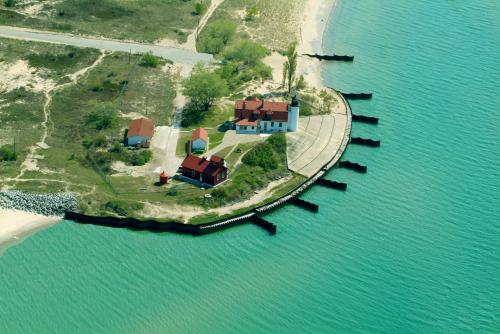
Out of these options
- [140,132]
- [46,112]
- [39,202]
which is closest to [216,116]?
[140,132]

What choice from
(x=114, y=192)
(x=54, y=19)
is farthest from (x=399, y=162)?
(x=54, y=19)

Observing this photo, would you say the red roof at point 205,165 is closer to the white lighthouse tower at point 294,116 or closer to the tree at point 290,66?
the white lighthouse tower at point 294,116

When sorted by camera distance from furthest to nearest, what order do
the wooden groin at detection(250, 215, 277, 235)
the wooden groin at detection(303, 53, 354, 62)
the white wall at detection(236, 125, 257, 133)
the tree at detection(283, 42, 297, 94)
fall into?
the wooden groin at detection(303, 53, 354, 62), the tree at detection(283, 42, 297, 94), the white wall at detection(236, 125, 257, 133), the wooden groin at detection(250, 215, 277, 235)

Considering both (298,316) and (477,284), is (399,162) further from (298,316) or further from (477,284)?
(298,316)

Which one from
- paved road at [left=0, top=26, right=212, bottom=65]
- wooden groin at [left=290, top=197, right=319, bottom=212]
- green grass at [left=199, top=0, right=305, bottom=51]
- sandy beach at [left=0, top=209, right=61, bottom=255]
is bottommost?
sandy beach at [left=0, top=209, right=61, bottom=255]

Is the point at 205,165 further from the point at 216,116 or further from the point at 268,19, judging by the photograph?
the point at 268,19

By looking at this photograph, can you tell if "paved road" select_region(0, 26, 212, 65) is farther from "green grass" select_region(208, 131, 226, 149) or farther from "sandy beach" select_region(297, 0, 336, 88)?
"green grass" select_region(208, 131, 226, 149)

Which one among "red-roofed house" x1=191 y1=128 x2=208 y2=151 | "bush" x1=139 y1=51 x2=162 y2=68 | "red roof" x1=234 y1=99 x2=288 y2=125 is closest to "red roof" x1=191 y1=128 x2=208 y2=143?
"red-roofed house" x1=191 y1=128 x2=208 y2=151
